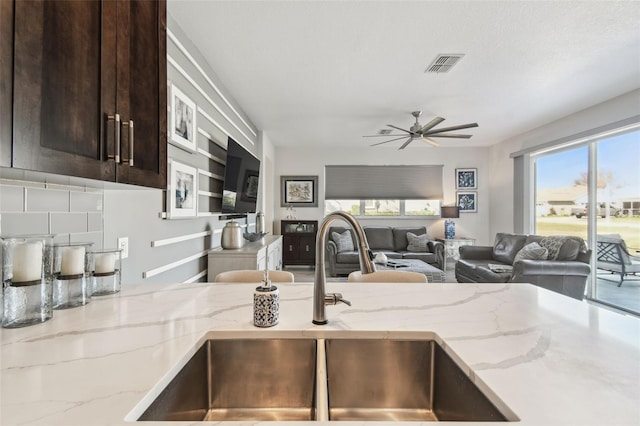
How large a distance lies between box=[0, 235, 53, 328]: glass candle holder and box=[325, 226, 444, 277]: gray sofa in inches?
149

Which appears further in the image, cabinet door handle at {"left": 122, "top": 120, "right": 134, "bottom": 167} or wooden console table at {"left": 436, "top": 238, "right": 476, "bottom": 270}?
wooden console table at {"left": 436, "top": 238, "right": 476, "bottom": 270}

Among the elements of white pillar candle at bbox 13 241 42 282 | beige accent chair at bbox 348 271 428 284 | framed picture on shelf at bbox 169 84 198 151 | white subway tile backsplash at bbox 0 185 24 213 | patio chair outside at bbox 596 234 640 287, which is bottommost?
patio chair outside at bbox 596 234 640 287

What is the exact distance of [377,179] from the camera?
6465 millimetres

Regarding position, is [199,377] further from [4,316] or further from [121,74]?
[121,74]

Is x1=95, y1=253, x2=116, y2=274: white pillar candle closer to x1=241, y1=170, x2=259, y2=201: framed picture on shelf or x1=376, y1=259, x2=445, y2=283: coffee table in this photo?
x1=241, y1=170, x2=259, y2=201: framed picture on shelf

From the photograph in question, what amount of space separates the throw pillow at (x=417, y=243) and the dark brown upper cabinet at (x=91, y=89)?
5.13 metres

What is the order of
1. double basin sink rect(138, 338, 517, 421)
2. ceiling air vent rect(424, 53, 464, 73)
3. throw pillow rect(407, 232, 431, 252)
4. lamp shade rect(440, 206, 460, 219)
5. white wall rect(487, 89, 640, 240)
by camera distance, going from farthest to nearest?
lamp shade rect(440, 206, 460, 219)
throw pillow rect(407, 232, 431, 252)
white wall rect(487, 89, 640, 240)
ceiling air vent rect(424, 53, 464, 73)
double basin sink rect(138, 338, 517, 421)

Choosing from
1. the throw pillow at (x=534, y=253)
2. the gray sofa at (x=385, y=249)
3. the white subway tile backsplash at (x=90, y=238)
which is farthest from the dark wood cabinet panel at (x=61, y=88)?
the throw pillow at (x=534, y=253)

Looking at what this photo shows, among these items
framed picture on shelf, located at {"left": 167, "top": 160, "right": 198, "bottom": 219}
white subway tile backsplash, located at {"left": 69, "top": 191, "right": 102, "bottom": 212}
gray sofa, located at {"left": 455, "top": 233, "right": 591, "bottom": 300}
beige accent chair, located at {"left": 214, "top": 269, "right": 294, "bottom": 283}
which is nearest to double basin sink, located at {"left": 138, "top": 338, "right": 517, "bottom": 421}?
beige accent chair, located at {"left": 214, "top": 269, "right": 294, "bottom": 283}

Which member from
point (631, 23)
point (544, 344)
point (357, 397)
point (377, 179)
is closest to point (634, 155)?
point (631, 23)

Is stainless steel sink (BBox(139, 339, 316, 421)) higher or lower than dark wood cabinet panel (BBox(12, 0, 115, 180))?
lower

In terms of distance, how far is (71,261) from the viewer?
1.02 metres

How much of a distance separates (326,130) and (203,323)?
461 centimetres

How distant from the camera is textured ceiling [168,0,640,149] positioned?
2068mm
